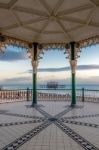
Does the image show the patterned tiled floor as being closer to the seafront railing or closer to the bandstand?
the bandstand

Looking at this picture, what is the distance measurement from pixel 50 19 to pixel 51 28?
1.15m

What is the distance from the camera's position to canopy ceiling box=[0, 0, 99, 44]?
21.9 feet

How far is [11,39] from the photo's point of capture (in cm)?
1048

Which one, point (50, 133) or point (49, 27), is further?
point (49, 27)

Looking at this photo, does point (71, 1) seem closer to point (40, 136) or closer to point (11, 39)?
point (40, 136)

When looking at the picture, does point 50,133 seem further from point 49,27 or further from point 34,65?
point 34,65

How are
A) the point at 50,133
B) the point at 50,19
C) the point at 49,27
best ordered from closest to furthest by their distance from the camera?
1. the point at 50,133
2. the point at 50,19
3. the point at 49,27

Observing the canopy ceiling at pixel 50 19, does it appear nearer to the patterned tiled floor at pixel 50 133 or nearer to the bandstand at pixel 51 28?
the bandstand at pixel 51 28

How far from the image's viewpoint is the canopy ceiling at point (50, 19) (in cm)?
667

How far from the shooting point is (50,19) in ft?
26.0

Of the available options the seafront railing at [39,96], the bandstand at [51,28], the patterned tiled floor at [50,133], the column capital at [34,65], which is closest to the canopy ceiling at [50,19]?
the bandstand at [51,28]

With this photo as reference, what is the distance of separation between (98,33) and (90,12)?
2.64 metres

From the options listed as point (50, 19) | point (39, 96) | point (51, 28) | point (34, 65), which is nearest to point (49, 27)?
point (51, 28)

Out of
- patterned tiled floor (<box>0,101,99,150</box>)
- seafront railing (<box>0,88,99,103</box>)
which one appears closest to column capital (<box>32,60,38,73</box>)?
seafront railing (<box>0,88,99,103</box>)
